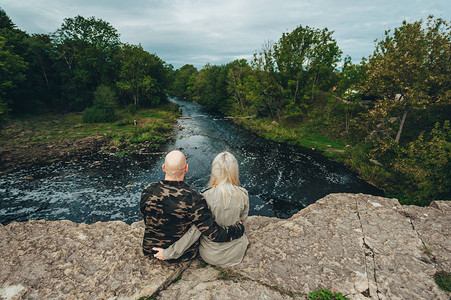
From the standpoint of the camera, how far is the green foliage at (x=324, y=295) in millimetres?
2955

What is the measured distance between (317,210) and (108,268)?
5.51 m

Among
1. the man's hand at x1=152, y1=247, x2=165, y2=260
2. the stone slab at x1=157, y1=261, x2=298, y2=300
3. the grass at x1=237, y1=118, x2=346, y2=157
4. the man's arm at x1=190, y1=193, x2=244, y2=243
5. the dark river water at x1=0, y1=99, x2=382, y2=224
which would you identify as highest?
the man's arm at x1=190, y1=193, x2=244, y2=243

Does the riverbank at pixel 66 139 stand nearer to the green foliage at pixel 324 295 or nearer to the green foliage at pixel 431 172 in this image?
the green foliage at pixel 324 295

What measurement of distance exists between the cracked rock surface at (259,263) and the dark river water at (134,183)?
500 centimetres

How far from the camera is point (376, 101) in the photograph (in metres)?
19.1

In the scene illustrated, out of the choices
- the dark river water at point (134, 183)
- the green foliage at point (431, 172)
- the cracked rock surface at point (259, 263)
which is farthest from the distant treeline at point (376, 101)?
the cracked rock surface at point (259, 263)

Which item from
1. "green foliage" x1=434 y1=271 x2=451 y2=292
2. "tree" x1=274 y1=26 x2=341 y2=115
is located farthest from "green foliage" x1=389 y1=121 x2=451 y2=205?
"tree" x1=274 y1=26 x2=341 y2=115

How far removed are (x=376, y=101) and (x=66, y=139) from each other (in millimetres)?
31905

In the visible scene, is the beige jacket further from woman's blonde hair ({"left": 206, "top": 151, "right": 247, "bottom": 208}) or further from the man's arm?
the man's arm

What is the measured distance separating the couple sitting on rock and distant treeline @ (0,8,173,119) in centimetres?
3216

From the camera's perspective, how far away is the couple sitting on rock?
2707 mm

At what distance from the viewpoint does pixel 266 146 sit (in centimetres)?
2114

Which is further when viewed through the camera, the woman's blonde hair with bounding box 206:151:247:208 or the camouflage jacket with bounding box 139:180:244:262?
the woman's blonde hair with bounding box 206:151:247:208

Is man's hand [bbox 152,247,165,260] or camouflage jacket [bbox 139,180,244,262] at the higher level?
camouflage jacket [bbox 139,180,244,262]
